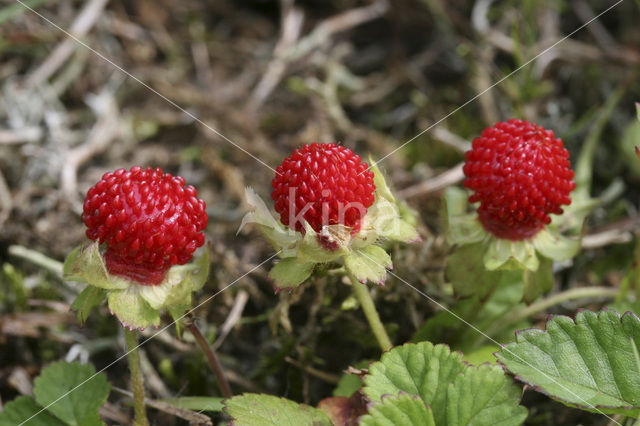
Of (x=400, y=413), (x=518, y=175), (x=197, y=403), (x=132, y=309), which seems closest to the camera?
(x=400, y=413)

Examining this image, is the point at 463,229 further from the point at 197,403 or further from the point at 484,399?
the point at 197,403

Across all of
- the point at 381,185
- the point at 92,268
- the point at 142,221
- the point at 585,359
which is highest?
the point at 381,185

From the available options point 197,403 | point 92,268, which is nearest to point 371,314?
point 197,403

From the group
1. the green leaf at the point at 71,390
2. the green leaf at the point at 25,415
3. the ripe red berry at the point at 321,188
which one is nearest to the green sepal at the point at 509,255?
the ripe red berry at the point at 321,188

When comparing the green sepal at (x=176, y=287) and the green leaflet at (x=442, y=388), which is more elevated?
the green sepal at (x=176, y=287)

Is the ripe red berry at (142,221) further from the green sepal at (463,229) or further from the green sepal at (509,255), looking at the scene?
the green sepal at (509,255)

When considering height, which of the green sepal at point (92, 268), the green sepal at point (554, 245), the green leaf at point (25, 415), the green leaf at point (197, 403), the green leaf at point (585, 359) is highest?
the green sepal at point (554, 245)

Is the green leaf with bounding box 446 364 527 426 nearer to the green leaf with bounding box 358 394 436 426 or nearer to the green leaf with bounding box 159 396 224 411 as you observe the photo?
the green leaf with bounding box 358 394 436 426

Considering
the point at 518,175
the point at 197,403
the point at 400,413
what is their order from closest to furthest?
1. the point at 400,413
2. the point at 518,175
3. the point at 197,403

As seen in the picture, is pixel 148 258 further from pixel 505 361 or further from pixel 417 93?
pixel 417 93
